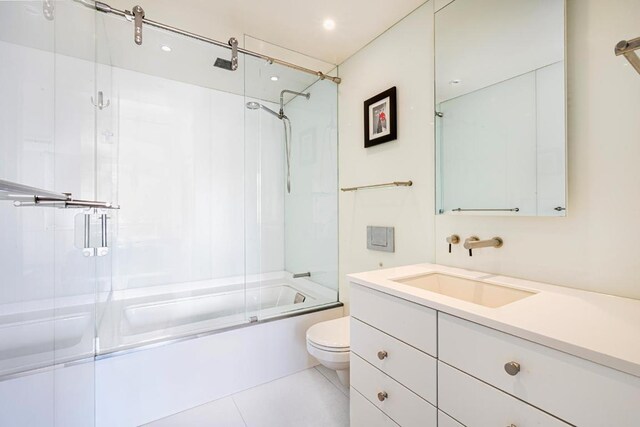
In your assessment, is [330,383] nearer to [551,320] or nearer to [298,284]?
[298,284]

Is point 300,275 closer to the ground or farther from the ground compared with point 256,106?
closer to the ground

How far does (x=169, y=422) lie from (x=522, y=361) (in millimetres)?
1843

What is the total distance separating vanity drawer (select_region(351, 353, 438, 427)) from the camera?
3.40 ft

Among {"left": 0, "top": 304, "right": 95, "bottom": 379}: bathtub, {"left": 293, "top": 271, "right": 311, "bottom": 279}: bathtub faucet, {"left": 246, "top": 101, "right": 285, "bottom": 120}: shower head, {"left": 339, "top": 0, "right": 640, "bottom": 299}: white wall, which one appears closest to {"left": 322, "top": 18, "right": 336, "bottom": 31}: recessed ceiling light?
{"left": 339, "top": 0, "right": 640, "bottom": 299}: white wall

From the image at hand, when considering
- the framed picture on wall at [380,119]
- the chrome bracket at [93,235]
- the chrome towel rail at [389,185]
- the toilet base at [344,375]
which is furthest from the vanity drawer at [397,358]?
the chrome bracket at [93,235]

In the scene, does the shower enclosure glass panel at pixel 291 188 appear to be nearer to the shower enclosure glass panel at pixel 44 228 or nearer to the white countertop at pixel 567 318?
the shower enclosure glass panel at pixel 44 228

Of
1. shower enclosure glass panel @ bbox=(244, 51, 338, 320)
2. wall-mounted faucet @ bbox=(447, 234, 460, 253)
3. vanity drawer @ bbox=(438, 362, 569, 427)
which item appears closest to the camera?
vanity drawer @ bbox=(438, 362, 569, 427)

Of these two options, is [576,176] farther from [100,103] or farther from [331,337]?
[100,103]

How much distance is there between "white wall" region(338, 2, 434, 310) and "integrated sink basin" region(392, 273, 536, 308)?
24 centimetres

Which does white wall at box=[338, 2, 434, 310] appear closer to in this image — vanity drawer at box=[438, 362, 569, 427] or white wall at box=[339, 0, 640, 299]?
white wall at box=[339, 0, 640, 299]

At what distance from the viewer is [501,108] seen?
1.35 m

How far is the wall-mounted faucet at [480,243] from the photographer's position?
1.29 m

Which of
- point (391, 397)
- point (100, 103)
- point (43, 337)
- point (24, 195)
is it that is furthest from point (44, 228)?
point (391, 397)

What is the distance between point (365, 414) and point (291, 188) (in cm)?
190
